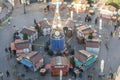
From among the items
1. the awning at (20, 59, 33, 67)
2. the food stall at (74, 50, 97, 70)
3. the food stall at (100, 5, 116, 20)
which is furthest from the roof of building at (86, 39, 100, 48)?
the food stall at (100, 5, 116, 20)

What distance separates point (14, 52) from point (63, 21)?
11359mm

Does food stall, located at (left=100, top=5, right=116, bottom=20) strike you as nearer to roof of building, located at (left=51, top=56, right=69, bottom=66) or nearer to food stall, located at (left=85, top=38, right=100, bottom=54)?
food stall, located at (left=85, top=38, right=100, bottom=54)

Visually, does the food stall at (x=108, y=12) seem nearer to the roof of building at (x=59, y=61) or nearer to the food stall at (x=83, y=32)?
the food stall at (x=83, y=32)

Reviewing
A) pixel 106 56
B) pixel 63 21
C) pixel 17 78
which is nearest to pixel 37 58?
pixel 17 78

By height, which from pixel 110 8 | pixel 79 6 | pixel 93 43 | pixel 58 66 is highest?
pixel 79 6

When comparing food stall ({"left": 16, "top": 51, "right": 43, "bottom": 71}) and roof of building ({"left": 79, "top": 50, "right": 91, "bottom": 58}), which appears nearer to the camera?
food stall ({"left": 16, "top": 51, "right": 43, "bottom": 71})

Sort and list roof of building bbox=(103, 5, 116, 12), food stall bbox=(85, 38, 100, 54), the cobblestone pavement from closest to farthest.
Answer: the cobblestone pavement, food stall bbox=(85, 38, 100, 54), roof of building bbox=(103, 5, 116, 12)

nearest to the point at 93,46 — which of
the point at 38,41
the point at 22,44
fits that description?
the point at 38,41

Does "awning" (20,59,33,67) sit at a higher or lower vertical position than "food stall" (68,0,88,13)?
lower

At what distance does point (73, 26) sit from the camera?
4650 cm

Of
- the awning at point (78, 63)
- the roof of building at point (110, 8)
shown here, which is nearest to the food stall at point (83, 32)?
the awning at point (78, 63)

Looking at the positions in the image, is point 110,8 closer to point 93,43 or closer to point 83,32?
point 83,32

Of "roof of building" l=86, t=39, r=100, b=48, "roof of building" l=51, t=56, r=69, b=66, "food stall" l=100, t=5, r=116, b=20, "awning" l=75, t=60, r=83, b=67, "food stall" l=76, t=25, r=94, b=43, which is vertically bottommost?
"awning" l=75, t=60, r=83, b=67

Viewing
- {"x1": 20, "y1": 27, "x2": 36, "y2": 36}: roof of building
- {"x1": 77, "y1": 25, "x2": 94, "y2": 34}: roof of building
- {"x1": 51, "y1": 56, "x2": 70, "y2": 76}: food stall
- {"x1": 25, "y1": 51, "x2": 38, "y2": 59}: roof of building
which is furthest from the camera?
{"x1": 77, "y1": 25, "x2": 94, "y2": 34}: roof of building
